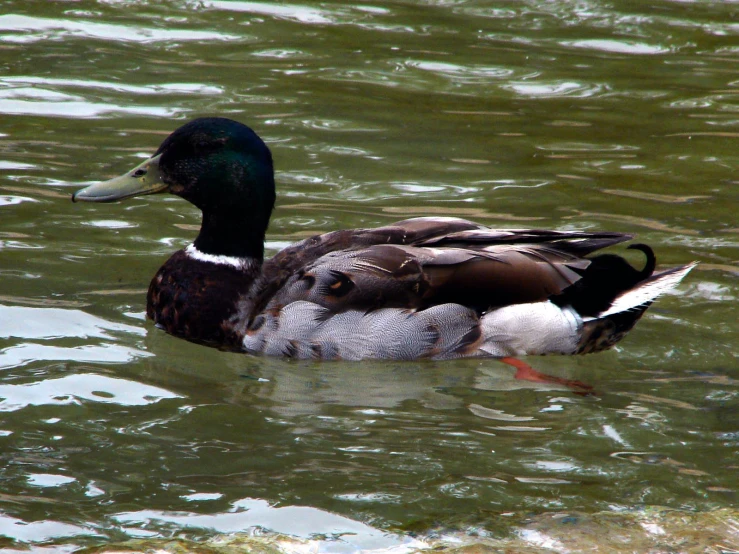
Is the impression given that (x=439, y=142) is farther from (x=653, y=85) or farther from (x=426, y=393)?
(x=426, y=393)

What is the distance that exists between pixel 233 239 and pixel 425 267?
1138 mm

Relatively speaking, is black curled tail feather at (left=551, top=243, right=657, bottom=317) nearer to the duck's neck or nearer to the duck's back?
the duck's back

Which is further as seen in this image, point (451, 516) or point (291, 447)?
point (291, 447)

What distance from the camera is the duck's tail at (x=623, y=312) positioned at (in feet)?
20.9

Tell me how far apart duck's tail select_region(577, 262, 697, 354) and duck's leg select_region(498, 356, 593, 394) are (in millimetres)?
427

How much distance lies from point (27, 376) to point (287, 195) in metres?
3.17

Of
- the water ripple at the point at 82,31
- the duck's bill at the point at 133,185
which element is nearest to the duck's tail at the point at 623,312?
the duck's bill at the point at 133,185

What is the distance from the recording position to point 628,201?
848 centimetres

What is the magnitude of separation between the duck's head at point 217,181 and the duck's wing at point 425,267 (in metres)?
0.28

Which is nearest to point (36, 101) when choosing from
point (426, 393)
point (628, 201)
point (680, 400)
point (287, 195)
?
point (287, 195)

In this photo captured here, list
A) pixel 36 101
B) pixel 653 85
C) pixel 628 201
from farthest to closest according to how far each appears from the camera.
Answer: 1. pixel 653 85
2. pixel 36 101
3. pixel 628 201

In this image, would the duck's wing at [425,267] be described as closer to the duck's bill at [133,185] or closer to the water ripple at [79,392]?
the duck's bill at [133,185]

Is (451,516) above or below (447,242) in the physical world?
below

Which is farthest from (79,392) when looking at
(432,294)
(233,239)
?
(432,294)
